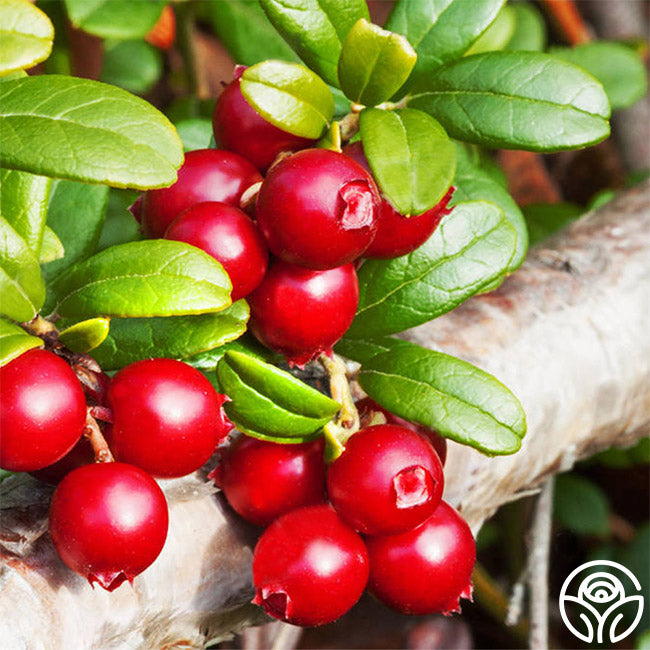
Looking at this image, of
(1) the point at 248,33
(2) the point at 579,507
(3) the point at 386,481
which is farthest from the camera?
(2) the point at 579,507

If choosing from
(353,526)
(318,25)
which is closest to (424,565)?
(353,526)

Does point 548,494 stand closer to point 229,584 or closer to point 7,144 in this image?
point 229,584

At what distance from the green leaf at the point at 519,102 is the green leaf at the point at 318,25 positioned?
0.39 feet

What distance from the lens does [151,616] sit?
1022mm

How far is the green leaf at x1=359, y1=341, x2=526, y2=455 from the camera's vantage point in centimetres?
95

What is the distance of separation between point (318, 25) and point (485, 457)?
2.12 ft

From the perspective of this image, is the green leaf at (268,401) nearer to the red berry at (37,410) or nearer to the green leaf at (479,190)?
the red berry at (37,410)

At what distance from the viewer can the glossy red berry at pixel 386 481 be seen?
0.91m

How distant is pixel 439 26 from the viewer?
1.09 metres

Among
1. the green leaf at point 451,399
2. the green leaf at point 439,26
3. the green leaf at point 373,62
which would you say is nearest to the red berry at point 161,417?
the green leaf at point 451,399

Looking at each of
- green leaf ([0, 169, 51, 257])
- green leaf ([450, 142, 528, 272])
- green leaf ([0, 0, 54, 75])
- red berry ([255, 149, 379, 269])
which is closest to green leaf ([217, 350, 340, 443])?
red berry ([255, 149, 379, 269])

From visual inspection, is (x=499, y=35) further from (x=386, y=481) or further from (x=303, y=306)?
(x=386, y=481)

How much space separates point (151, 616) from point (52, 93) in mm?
565

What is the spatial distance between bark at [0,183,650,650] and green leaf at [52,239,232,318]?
0.24 m
